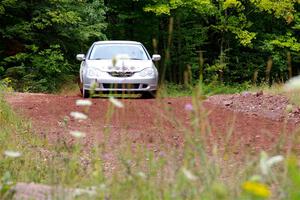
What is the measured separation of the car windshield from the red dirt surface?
1.97 meters

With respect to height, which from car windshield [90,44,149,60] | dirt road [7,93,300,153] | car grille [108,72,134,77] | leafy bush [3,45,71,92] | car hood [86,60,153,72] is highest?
car windshield [90,44,149,60]

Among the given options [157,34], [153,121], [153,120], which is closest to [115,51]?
[153,120]

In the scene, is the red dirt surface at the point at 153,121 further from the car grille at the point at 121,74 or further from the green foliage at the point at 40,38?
the green foliage at the point at 40,38

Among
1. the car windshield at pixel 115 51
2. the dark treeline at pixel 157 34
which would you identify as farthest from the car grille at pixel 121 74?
the dark treeline at pixel 157 34

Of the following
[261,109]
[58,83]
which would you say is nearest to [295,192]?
[261,109]

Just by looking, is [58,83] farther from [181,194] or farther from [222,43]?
[181,194]

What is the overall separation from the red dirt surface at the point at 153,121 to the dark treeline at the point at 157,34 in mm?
8370

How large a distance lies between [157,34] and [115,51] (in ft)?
61.3

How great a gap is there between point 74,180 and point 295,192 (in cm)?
160

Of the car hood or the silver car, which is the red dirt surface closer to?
the silver car

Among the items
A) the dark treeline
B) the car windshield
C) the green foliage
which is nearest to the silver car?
the car windshield

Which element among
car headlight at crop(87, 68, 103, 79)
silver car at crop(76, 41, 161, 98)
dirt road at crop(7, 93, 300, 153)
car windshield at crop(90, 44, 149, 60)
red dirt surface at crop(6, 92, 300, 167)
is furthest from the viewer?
car windshield at crop(90, 44, 149, 60)

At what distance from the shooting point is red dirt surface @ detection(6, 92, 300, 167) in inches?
281

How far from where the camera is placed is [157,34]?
3334 centimetres
